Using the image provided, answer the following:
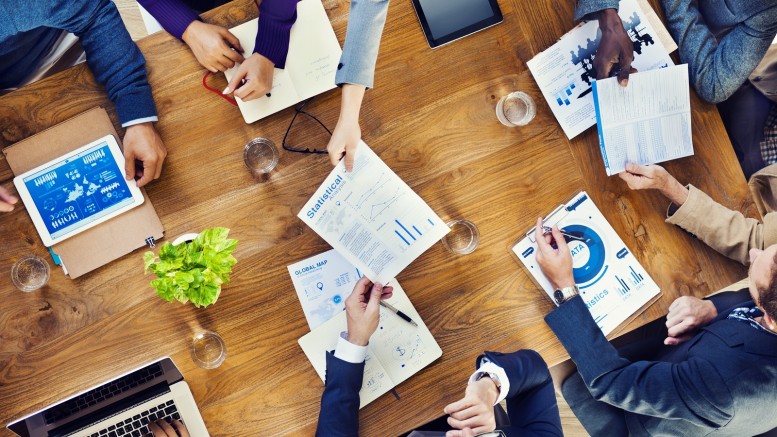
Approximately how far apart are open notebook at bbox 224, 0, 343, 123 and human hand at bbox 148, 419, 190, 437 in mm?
775

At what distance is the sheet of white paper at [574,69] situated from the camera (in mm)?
1526

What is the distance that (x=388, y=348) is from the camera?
1459 mm

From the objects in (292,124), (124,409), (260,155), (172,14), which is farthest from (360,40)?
(124,409)

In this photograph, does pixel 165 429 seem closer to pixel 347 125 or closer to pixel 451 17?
pixel 347 125

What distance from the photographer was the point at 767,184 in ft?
5.60

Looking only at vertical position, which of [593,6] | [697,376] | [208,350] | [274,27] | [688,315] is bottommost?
[697,376]

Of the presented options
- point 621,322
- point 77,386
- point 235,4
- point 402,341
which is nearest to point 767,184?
point 621,322

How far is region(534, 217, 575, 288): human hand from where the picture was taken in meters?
1.45

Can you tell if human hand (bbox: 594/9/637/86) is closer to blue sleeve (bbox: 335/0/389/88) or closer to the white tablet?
blue sleeve (bbox: 335/0/389/88)

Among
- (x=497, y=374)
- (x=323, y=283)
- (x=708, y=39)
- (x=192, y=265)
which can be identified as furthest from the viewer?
(x=708, y=39)

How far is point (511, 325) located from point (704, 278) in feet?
1.77

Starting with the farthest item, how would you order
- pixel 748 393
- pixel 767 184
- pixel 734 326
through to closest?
pixel 767 184 → pixel 734 326 → pixel 748 393

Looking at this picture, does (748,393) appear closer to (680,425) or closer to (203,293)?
(680,425)

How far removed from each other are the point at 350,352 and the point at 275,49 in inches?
30.5
